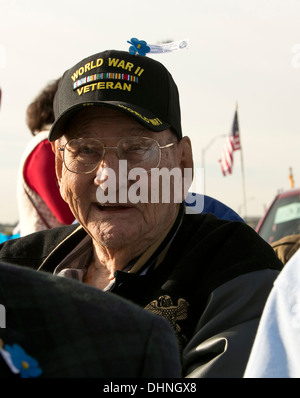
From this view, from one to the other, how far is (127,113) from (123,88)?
0.14 m

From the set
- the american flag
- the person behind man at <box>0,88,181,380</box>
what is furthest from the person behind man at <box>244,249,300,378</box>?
the american flag

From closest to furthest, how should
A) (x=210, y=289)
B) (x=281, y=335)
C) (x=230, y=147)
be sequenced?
(x=281, y=335), (x=210, y=289), (x=230, y=147)

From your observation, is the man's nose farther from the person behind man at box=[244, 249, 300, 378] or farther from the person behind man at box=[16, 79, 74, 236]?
the person behind man at box=[244, 249, 300, 378]

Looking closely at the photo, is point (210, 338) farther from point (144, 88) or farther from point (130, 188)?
point (144, 88)

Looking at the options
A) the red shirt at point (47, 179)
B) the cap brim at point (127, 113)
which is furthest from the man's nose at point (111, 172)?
the red shirt at point (47, 179)

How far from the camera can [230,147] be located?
2031cm

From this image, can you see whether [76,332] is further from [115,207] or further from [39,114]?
[39,114]

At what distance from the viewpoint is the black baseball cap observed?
256cm

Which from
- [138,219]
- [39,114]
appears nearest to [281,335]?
[138,219]

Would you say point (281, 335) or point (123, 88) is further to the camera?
point (123, 88)

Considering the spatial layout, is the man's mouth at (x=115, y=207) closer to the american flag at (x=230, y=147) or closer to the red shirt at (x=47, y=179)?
the red shirt at (x=47, y=179)

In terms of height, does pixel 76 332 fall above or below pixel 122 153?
below

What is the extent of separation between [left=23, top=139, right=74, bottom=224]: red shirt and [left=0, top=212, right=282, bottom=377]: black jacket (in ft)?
3.92

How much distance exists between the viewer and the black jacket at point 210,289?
1.99 m
